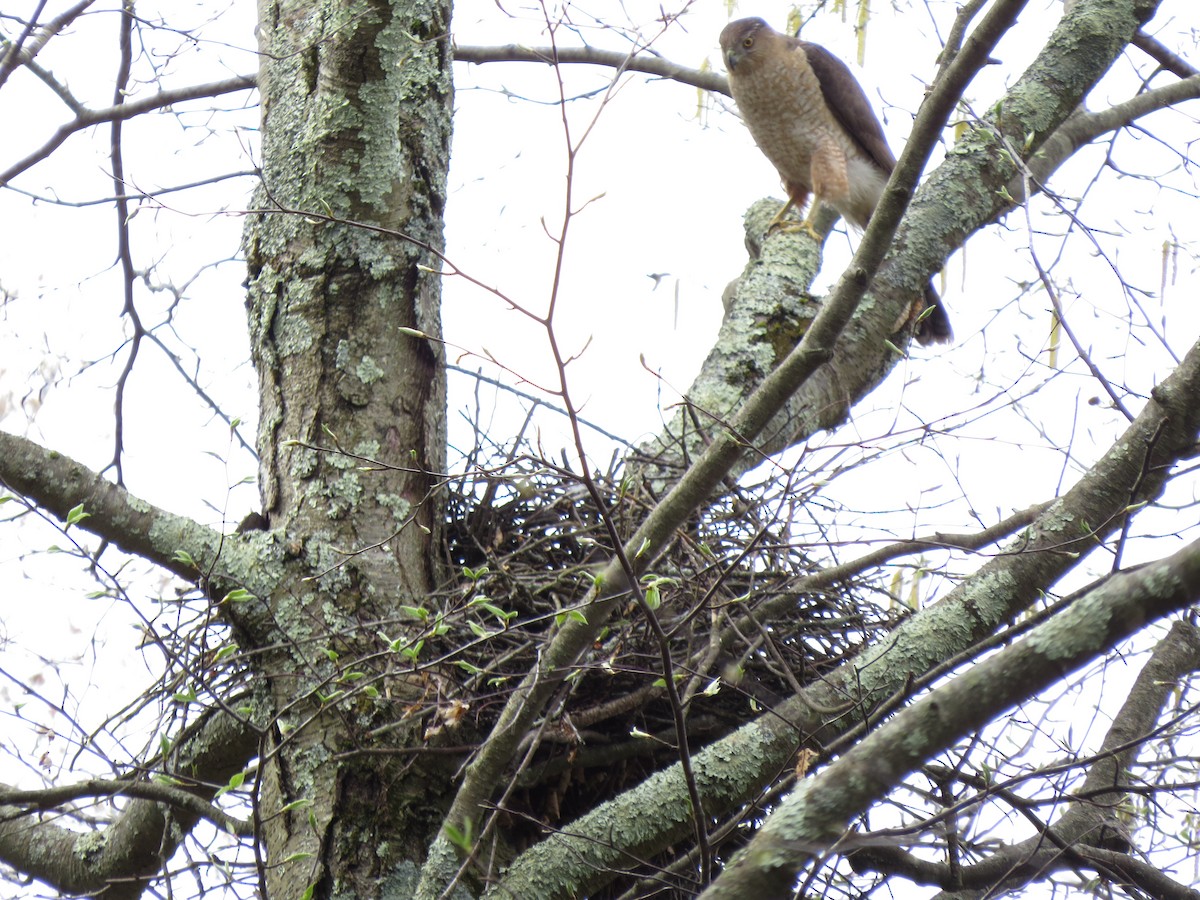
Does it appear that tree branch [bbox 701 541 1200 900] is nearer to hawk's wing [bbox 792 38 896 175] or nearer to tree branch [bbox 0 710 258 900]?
tree branch [bbox 0 710 258 900]

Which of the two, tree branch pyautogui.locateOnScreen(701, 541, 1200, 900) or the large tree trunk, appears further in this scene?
the large tree trunk

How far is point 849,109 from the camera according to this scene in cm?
577

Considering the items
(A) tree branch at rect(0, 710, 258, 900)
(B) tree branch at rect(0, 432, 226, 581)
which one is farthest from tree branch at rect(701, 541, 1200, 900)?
(A) tree branch at rect(0, 710, 258, 900)

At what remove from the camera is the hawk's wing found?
5.76 metres

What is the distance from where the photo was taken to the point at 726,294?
4.41 metres

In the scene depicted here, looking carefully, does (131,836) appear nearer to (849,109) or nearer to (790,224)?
(790,224)

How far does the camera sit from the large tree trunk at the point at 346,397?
7.89 ft

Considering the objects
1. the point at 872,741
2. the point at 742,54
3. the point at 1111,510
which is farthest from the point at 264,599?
the point at 742,54

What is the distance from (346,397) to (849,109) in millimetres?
3791

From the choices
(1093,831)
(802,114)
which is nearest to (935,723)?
(1093,831)

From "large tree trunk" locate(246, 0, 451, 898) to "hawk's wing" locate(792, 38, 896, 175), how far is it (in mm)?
3052

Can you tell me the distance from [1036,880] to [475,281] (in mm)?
1683

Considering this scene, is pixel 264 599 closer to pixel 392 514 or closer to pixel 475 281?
pixel 392 514

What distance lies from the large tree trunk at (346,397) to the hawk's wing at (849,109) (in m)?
3.05
